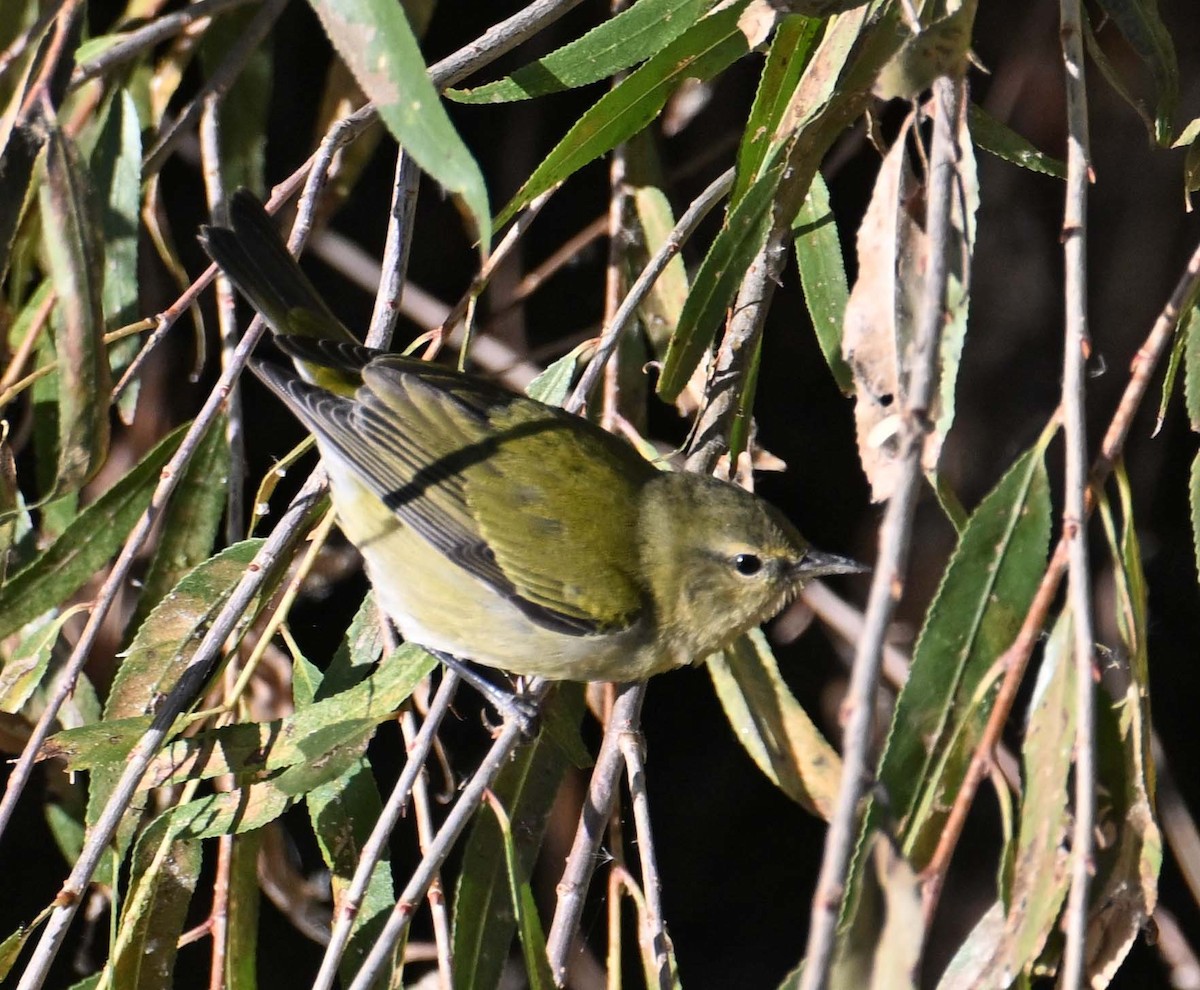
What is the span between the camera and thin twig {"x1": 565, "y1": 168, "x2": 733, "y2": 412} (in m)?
2.44

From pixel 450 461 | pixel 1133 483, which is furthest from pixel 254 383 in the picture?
pixel 1133 483

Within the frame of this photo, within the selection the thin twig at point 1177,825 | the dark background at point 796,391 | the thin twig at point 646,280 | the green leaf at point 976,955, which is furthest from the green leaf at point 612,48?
the thin twig at point 1177,825

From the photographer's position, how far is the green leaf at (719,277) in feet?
6.92

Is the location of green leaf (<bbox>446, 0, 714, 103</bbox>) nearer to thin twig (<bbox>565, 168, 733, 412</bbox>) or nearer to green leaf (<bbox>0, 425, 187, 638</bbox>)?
thin twig (<bbox>565, 168, 733, 412</bbox>)

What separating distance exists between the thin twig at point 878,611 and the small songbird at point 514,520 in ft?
3.51

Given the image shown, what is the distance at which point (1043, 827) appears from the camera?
1622mm

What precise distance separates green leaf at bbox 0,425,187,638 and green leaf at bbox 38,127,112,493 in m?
0.71

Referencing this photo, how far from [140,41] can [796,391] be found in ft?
8.52

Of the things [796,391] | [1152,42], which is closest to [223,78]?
[1152,42]

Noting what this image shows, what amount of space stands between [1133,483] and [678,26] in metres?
2.35

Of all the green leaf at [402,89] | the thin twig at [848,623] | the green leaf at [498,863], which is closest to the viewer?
the green leaf at [402,89]

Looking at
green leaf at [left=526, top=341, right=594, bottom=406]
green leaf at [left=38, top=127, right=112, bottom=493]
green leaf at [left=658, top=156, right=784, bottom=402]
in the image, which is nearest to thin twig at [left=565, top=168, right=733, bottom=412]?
green leaf at [left=526, top=341, right=594, bottom=406]

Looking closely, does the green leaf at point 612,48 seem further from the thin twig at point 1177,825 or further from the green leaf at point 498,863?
the thin twig at point 1177,825

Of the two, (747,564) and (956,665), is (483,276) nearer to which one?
(747,564)
